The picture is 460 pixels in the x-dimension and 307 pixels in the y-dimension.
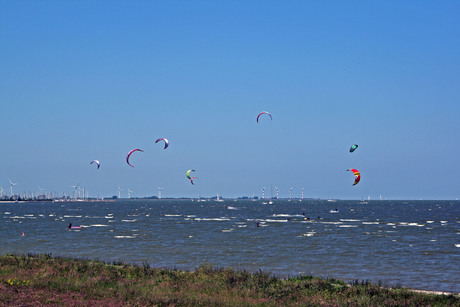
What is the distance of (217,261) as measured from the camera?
38531 millimetres

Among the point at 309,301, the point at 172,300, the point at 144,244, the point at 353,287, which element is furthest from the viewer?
the point at 144,244

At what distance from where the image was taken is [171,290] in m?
19.3

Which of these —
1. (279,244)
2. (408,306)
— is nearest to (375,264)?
(279,244)

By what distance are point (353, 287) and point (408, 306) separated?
3.66 m

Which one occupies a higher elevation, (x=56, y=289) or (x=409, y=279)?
(x=56, y=289)

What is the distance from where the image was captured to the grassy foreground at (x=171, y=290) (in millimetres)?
16203

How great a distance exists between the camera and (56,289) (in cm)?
1800

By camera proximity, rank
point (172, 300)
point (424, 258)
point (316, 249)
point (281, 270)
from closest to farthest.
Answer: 1. point (172, 300)
2. point (281, 270)
3. point (424, 258)
4. point (316, 249)

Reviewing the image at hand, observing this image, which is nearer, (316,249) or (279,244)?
(316,249)

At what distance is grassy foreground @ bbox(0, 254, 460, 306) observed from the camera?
16.2 meters

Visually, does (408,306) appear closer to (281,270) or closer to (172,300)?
(172,300)

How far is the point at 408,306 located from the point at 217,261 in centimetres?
2287

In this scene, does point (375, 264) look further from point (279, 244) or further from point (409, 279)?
point (279, 244)

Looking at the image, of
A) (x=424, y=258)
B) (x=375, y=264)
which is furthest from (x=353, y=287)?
(x=424, y=258)
